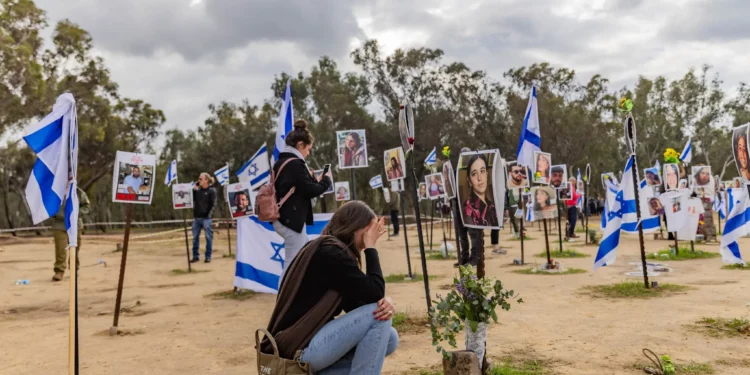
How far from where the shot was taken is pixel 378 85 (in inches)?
1523

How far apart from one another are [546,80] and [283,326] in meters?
38.0

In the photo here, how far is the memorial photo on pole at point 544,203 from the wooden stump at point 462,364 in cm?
767

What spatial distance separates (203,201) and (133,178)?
271 inches

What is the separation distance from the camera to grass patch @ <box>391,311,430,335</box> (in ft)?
19.7

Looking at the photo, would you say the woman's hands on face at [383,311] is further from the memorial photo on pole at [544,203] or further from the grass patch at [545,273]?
the memorial photo on pole at [544,203]

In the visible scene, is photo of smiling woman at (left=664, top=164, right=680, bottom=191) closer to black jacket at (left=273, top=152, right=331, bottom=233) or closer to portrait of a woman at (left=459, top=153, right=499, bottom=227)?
portrait of a woman at (left=459, top=153, right=499, bottom=227)

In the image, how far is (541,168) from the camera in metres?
11.6

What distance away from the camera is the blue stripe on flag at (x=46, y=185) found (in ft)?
14.0

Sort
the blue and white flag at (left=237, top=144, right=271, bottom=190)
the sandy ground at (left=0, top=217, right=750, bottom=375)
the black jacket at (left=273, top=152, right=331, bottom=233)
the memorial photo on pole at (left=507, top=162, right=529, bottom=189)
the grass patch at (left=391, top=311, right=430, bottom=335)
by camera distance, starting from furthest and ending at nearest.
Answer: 1. the memorial photo on pole at (left=507, top=162, right=529, bottom=189)
2. the blue and white flag at (left=237, top=144, right=271, bottom=190)
3. the grass patch at (left=391, top=311, right=430, bottom=335)
4. the black jacket at (left=273, top=152, right=331, bottom=233)
5. the sandy ground at (left=0, top=217, right=750, bottom=375)

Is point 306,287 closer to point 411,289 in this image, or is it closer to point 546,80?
point 411,289

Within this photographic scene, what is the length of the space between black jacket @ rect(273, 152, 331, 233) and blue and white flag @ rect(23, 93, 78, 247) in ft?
6.57

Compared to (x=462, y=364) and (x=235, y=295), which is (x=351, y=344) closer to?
(x=462, y=364)

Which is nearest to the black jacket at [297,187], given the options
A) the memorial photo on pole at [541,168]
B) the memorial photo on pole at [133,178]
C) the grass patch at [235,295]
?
the memorial photo on pole at [133,178]

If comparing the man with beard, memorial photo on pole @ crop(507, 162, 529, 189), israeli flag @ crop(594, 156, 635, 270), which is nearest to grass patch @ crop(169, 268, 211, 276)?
memorial photo on pole @ crop(507, 162, 529, 189)
